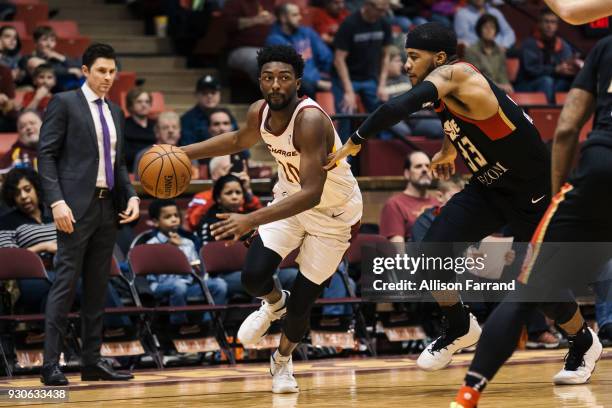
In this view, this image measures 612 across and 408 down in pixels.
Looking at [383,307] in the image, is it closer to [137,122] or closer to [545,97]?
[137,122]

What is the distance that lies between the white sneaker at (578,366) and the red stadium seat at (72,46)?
7.89 metres

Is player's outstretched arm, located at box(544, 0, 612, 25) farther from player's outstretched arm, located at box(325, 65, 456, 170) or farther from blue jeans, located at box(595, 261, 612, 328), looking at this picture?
blue jeans, located at box(595, 261, 612, 328)

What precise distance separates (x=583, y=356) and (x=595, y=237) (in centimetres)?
236

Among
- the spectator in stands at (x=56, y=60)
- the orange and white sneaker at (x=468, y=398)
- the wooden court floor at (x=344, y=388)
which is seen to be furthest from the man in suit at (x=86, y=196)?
the spectator in stands at (x=56, y=60)

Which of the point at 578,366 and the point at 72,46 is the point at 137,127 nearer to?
the point at 72,46

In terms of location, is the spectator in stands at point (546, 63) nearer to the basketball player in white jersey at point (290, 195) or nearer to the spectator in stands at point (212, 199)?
the spectator in stands at point (212, 199)

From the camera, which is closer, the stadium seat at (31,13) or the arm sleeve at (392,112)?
the arm sleeve at (392,112)

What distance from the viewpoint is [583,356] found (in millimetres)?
6992

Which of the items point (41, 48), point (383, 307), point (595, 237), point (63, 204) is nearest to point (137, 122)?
point (41, 48)

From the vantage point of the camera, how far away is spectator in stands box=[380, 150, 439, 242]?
10.4m

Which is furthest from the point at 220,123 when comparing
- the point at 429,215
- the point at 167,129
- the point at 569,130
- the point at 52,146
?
the point at 569,130

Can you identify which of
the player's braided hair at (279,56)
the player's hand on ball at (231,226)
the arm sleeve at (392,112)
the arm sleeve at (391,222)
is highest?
the player's braided hair at (279,56)

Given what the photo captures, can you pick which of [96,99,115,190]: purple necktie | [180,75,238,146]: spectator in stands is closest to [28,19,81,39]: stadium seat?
[180,75,238,146]: spectator in stands

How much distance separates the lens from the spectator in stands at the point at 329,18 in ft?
47.2
